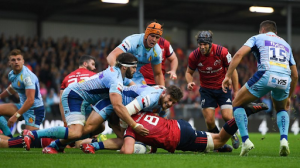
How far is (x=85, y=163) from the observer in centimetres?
650

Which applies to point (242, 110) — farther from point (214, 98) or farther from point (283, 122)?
point (214, 98)

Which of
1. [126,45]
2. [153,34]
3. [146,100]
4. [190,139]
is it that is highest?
[153,34]

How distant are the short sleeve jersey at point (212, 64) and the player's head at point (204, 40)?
24 centimetres

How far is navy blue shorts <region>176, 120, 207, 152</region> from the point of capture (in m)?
8.27

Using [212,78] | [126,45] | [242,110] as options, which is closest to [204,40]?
[212,78]

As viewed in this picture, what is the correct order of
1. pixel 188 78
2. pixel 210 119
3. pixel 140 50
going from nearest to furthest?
pixel 140 50, pixel 210 119, pixel 188 78

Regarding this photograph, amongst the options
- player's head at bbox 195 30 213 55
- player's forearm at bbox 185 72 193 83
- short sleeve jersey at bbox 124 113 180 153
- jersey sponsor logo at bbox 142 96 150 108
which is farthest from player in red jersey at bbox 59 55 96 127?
jersey sponsor logo at bbox 142 96 150 108

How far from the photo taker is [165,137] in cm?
813

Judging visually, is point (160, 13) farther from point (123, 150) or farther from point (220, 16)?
point (123, 150)

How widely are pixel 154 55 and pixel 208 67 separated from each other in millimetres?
1272

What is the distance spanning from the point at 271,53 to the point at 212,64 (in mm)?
2606

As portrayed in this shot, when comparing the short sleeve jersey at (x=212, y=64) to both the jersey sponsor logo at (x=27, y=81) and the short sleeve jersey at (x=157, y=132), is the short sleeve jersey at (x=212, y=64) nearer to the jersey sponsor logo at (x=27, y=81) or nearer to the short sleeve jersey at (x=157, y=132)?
the short sleeve jersey at (x=157, y=132)

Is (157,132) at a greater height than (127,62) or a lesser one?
lesser

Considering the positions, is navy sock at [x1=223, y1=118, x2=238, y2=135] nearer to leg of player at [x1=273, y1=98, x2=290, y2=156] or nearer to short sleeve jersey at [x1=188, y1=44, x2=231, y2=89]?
leg of player at [x1=273, y1=98, x2=290, y2=156]
